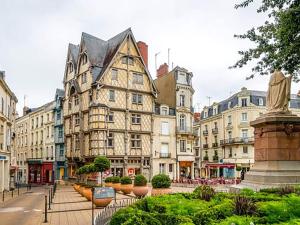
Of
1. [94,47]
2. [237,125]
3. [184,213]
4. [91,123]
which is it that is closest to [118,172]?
[91,123]

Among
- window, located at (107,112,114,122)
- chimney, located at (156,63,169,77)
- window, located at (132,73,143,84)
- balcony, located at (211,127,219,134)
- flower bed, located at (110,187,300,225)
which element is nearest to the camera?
flower bed, located at (110,187,300,225)

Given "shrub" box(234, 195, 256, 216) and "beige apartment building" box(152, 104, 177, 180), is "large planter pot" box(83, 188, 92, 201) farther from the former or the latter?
"beige apartment building" box(152, 104, 177, 180)

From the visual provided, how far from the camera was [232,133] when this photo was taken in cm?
5616

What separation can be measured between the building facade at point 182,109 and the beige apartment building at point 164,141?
555mm

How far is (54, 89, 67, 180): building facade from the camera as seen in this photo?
1871 inches

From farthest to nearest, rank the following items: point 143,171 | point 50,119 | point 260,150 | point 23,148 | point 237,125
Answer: point 23,148, point 237,125, point 50,119, point 143,171, point 260,150

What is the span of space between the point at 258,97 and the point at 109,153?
27.9 m

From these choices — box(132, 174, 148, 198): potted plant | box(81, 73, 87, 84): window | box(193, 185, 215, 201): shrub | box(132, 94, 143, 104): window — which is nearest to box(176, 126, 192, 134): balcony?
box(132, 94, 143, 104): window

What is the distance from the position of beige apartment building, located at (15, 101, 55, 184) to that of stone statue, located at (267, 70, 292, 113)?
40591 mm

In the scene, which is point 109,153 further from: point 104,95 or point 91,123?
point 104,95

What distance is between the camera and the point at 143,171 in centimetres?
4122

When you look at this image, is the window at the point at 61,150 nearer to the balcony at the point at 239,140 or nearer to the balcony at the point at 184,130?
the balcony at the point at 184,130

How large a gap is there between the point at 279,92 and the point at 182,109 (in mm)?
30898

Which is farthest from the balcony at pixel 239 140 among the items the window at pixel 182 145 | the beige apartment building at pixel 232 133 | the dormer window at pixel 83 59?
the dormer window at pixel 83 59
